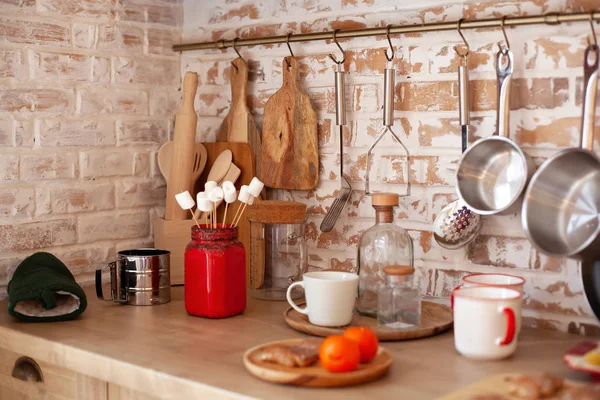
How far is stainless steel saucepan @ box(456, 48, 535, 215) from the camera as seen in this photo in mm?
1472

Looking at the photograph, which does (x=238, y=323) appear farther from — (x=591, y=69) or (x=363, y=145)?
(x=591, y=69)

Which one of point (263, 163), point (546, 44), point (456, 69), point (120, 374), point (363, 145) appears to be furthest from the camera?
point (263, 163)

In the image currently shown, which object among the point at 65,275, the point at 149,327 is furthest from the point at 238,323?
the point at 65,275

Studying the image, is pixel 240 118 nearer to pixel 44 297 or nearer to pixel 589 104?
pixel 44 297

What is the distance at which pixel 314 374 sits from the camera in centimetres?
116

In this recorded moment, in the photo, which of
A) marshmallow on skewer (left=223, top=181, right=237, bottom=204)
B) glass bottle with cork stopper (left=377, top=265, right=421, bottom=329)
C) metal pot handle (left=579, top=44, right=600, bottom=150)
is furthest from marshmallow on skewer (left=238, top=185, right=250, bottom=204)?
metal pot handle (left=579, top=44, right=600, bottom=150)

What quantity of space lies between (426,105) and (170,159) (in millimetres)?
728

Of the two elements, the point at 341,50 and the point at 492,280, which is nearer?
the point at 492,280

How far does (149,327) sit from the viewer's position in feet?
5.01

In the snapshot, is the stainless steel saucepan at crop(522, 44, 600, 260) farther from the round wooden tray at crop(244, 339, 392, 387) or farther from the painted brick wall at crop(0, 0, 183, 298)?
the painted brick wall at crop(0, 0, 183, 298)

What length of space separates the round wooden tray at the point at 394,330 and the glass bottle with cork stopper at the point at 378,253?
4 centimetres

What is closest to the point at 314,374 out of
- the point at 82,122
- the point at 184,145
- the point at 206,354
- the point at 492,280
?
the point at 206,354

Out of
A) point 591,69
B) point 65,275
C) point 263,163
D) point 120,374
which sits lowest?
point 120,374

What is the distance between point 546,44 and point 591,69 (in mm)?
119
